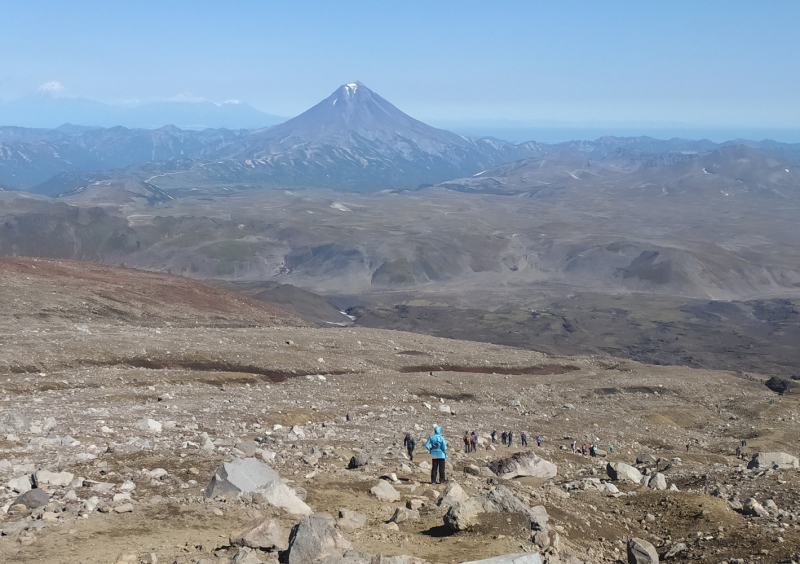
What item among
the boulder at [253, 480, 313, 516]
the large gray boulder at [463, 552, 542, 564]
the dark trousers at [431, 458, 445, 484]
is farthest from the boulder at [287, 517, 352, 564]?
the dark trousers at [431, 458, 445, 484]

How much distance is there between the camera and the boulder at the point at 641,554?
36.6 ft

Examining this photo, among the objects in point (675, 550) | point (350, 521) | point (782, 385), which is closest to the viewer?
point (350, 521)

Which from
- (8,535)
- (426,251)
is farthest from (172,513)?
(426,251)

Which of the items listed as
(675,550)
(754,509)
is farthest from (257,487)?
(754,509)

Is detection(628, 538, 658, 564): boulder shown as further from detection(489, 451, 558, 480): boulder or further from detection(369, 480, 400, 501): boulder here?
detection(489, 451, 558, 480): boulder

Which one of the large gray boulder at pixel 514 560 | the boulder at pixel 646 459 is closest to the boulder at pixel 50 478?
the large gray boulder at pixel 514 560

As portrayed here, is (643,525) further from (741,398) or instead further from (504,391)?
(741,398)

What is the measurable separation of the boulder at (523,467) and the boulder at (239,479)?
22.3 feet

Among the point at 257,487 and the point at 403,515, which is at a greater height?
the point at 257,487

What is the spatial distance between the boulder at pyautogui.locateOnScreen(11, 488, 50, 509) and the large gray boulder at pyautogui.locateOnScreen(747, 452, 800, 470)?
63.5 feet

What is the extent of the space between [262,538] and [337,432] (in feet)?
38.9

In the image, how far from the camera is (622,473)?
1792 cm

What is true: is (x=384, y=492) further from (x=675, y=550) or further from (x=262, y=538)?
(x=675, y=550)

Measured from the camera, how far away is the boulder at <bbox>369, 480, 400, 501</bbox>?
44.1 feet
